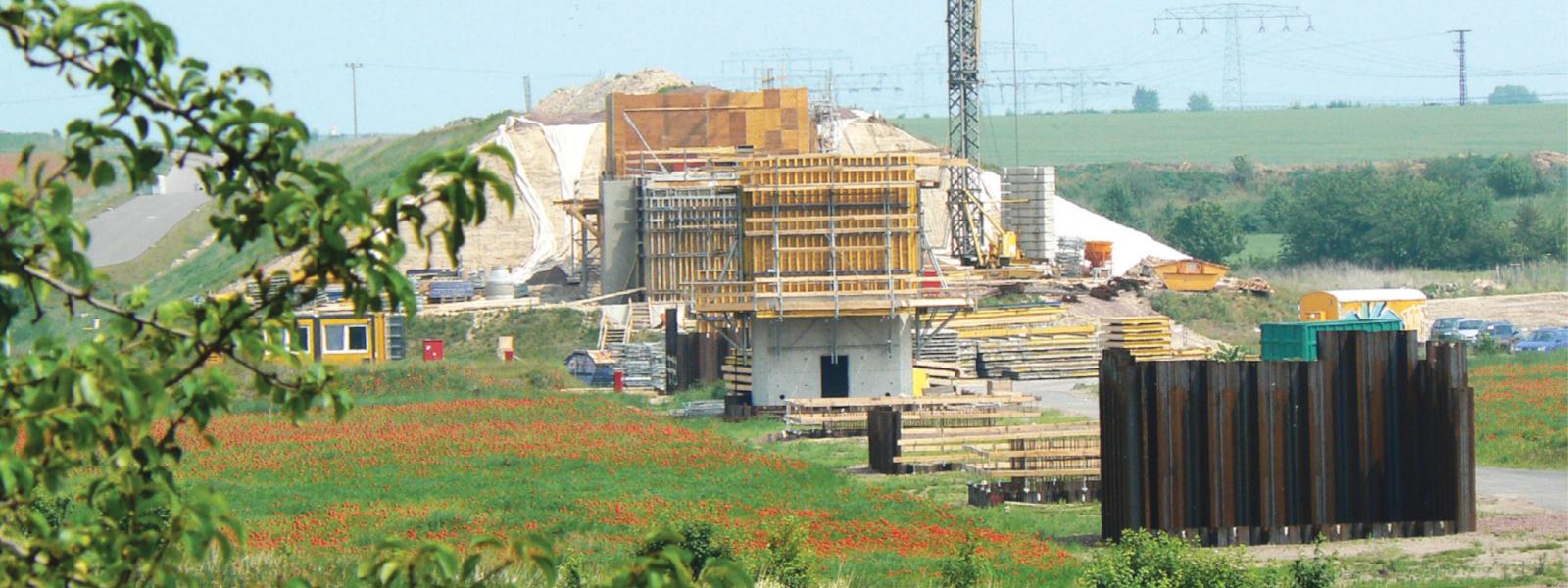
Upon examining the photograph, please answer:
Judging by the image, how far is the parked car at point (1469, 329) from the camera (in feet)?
208

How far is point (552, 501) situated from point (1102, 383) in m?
7.84

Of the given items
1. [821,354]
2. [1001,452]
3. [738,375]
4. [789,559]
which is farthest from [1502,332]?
[789,559]

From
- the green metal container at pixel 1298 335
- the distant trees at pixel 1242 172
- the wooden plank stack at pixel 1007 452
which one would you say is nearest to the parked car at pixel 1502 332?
the green metal container at pixel 1298 335

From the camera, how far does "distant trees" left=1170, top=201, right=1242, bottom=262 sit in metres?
111

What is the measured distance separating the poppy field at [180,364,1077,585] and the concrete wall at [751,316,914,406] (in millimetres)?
3149

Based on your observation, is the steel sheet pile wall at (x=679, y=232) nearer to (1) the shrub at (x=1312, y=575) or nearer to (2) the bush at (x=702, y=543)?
(2) the bush at (x=702, y=543)

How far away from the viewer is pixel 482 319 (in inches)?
2638

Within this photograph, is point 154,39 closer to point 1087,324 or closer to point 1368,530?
point 1368,530

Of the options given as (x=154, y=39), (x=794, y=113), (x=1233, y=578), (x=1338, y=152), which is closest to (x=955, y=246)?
(x=794, y=113)

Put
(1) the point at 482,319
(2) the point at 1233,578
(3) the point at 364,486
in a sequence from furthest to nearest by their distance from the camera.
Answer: (1) the point at 482,319 → (3) the point at 364,486 → (2) the point at 1233,578

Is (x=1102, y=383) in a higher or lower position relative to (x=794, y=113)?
lower

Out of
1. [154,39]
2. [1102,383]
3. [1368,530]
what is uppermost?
[154,39]

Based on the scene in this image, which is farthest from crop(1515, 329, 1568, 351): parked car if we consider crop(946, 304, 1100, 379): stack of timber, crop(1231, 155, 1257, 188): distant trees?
crop(1231, 155, 1257, 188): distant trees

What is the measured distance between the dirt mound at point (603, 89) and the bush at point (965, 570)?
291 feet
